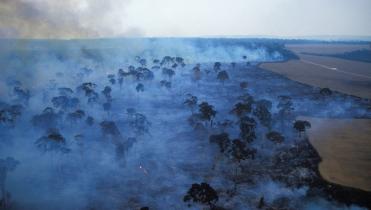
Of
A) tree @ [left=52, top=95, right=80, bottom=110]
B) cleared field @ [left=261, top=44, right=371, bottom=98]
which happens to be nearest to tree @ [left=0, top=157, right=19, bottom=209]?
tree @ [left=52, top=95, right=80, bottom=110]

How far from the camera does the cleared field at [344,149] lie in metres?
42.4

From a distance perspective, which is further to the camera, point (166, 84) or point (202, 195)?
point (166, 84)

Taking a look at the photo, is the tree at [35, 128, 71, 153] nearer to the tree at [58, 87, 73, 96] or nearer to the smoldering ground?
the smoldering ground

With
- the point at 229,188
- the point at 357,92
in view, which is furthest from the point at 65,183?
the point at 357,92

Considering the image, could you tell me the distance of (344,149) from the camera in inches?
2000

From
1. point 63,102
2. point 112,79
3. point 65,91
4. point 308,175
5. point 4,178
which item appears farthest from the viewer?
point 112,79

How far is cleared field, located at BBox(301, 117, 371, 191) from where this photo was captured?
42.4 meters

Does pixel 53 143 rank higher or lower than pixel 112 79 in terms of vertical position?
lower

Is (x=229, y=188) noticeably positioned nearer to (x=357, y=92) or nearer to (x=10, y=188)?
(x=10, y=188)

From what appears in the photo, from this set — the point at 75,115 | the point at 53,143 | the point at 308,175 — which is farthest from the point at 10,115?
the point at 308,175

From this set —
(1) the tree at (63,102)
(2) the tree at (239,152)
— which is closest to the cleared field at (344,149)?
(2) the tree at (239,152)

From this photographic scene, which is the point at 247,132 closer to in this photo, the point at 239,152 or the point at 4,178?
the point at 239,152

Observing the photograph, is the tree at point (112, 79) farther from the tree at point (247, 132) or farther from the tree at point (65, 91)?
the tree at point (247, 132)

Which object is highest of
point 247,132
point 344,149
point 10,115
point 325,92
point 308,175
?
point 10,115
